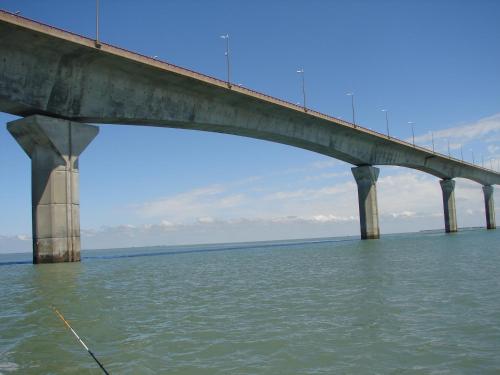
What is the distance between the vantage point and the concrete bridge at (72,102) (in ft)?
96.1

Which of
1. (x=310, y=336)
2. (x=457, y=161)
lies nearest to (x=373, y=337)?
(x=310, y=336)

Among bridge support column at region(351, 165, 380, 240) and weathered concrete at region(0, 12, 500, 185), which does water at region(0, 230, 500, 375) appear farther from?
bridge support column at region(351, 165, 380, 240)

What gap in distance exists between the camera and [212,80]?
3900 centimetres

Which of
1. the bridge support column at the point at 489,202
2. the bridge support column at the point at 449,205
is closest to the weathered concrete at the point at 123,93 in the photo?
the bridge support column at the point at 449,205

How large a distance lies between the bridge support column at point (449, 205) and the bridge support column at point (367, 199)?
28.4m

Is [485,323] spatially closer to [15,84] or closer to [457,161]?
[15,84]

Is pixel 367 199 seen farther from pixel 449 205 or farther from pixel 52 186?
pixel 52 186

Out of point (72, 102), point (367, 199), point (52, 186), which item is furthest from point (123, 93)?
Result: point (367, 199)

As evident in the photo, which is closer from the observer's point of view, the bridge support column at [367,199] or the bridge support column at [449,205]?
the bridge support column at [367,199]

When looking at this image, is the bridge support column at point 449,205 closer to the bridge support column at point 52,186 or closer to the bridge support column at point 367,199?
the bridge support column at point 367,199

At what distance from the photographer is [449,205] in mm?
87938

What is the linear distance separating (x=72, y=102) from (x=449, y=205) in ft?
246

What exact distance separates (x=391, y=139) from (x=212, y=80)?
3314 centimetres

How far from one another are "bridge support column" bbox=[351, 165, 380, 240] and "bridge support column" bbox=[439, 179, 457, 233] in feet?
93.0
